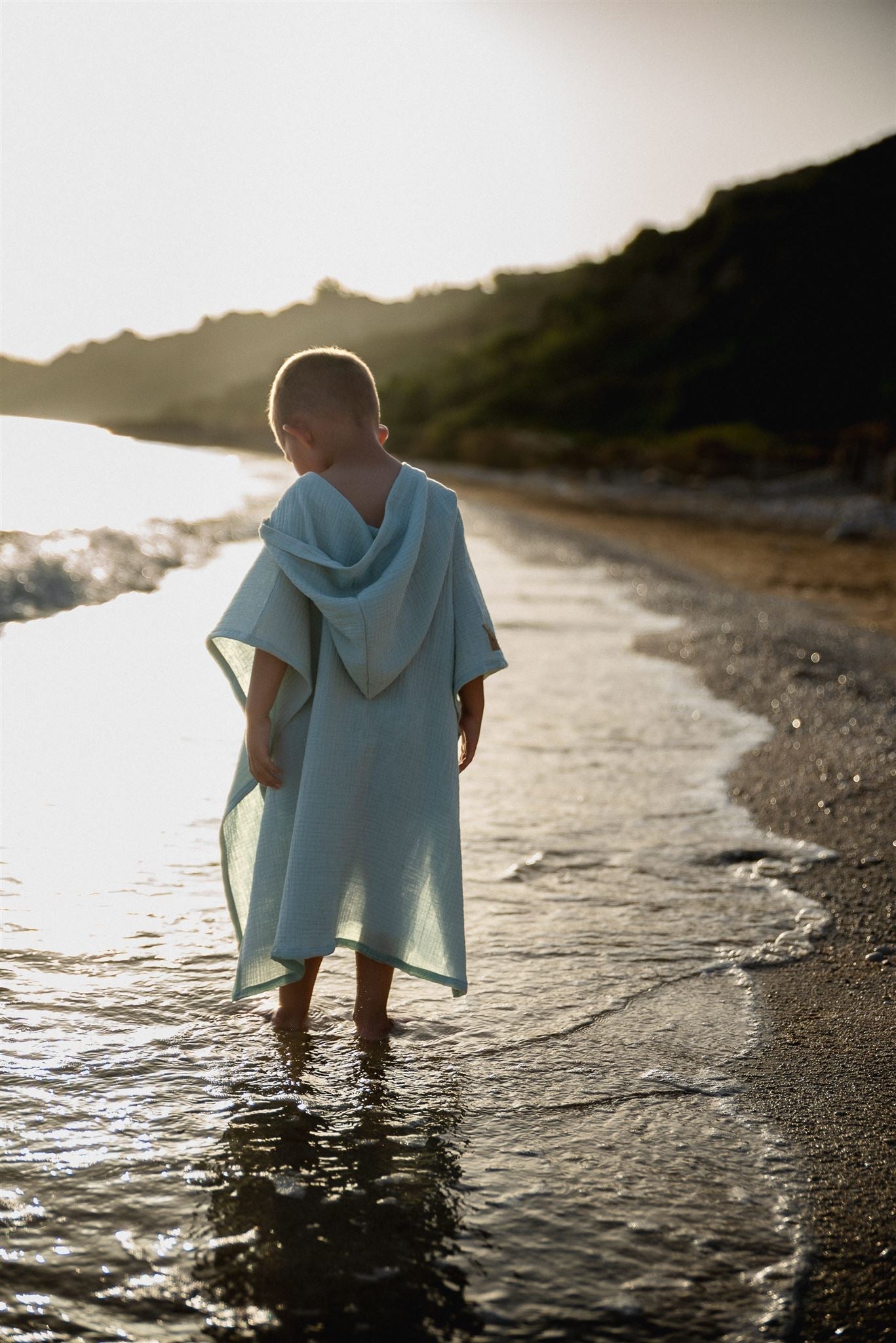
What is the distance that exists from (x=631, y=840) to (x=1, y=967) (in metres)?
2.27

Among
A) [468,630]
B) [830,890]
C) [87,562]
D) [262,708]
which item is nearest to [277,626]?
[262,708]

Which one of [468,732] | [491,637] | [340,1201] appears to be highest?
[491,637]

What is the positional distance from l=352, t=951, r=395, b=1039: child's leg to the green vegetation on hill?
3438 cm

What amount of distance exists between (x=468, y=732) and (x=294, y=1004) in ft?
2.46

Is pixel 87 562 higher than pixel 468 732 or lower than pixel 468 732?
higher

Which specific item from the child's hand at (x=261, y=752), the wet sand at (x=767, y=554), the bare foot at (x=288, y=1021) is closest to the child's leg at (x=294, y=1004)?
the bare foot at (x=288, y=1021)

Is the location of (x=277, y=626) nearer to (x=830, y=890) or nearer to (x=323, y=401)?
(x=323, y=401)

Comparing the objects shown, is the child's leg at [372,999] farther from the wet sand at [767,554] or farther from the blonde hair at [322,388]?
the wet sand at [767,554]

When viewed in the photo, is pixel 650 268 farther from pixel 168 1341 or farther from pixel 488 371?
pixel 168 1341

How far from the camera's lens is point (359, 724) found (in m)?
2.57

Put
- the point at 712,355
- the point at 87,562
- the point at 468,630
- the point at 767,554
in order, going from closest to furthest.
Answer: the point at 468,630
the point at 87,562
the point at 767,554
the point at 712,355

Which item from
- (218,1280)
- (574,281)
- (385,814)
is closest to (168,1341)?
(218,1280)

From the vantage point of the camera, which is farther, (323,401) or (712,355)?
(712,355)

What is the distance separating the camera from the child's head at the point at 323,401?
8.26ft
